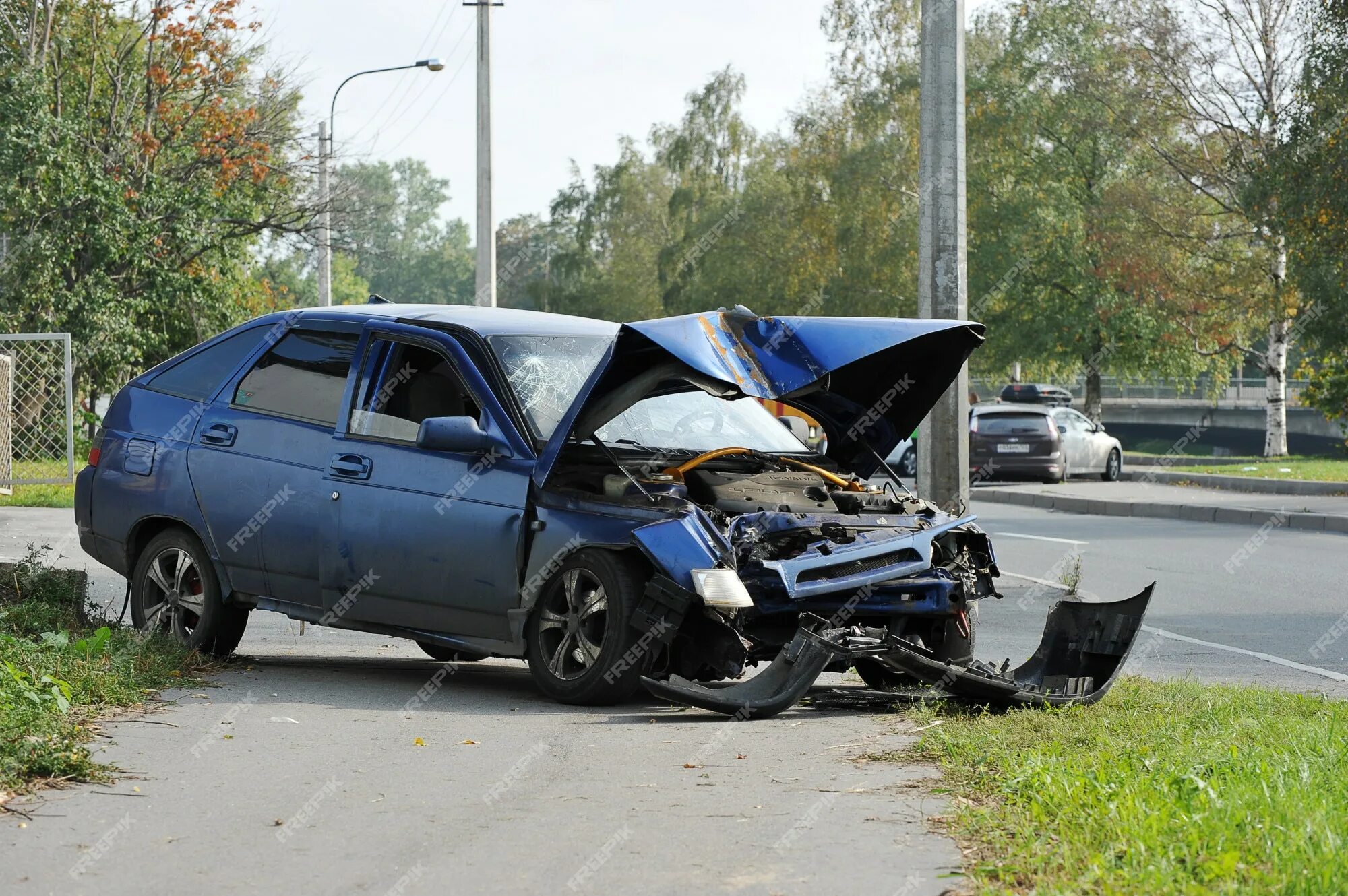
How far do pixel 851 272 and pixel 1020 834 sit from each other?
4724 cm

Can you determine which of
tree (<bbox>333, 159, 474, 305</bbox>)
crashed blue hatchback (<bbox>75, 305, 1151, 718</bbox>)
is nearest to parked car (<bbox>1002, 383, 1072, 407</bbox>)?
crashed blue hatchback (<bbox>75, 305, 1151, 718</bbox>)

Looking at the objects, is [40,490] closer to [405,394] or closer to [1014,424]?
[405,394]

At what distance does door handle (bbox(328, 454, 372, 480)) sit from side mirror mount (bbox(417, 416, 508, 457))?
42 cm

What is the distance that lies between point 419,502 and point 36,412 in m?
17.9

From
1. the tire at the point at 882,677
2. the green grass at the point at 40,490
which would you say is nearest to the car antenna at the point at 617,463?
the tire at the point at 882,677

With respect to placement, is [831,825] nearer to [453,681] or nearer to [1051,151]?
[453,681]

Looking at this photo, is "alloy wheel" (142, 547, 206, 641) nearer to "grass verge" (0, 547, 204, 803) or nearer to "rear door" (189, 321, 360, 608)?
"grass verge" (0, 547, 204, 803)

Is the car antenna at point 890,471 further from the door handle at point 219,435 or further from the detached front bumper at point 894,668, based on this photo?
the door handle at point 219,435

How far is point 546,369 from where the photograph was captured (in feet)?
25.2

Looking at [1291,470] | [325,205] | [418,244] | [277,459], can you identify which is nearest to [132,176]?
[325,205]

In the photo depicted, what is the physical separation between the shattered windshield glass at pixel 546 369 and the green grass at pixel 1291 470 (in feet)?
67.4

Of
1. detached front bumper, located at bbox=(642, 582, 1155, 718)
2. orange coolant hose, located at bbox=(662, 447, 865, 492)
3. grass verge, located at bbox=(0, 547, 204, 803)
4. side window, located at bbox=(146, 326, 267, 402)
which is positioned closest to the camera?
grass verge, located at bbox=(0, 547, 204, 803)

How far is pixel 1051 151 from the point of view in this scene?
4647 cm

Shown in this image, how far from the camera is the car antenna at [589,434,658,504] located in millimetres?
7039
